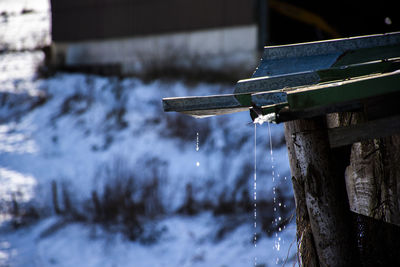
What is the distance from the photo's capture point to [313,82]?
276 cm

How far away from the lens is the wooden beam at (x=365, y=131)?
97.7 inches

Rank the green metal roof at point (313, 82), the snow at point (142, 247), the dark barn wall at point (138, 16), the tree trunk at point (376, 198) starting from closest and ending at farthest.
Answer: the green metal roof at point (313, 82) < the tree trunk at point (376, 198) < the snow at point (142, 247) < the dark barn wall at point (138, 16)

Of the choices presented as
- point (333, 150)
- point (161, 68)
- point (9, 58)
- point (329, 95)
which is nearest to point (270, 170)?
point (161, 68)

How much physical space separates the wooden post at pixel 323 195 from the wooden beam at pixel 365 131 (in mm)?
198

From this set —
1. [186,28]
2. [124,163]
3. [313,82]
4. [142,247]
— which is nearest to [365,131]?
[313,82]

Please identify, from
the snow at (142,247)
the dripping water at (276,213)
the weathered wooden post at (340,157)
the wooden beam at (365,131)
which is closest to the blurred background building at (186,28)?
the dripping water at (276,213)

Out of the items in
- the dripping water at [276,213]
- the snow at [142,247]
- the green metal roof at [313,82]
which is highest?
the green metal roof at [313,82]

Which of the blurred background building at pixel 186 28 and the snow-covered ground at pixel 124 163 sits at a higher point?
the blurred background building at pixel 186 28

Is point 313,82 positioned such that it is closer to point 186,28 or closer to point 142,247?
point 142,247

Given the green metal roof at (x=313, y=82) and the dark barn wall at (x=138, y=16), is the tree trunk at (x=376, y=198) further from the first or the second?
the dark barn wall at (x=138, y=16)

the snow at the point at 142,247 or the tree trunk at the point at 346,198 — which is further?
the snow at the point at 142,247

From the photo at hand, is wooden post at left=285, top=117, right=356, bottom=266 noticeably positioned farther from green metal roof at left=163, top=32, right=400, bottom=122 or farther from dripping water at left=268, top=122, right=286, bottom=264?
dripping water at left=268, top=122, right=286, bottom=264

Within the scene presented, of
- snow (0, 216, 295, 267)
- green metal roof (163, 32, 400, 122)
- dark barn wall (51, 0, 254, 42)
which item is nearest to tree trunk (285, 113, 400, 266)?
green metal roof (163, 32, 400, 122)

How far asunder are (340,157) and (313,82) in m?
0.62
